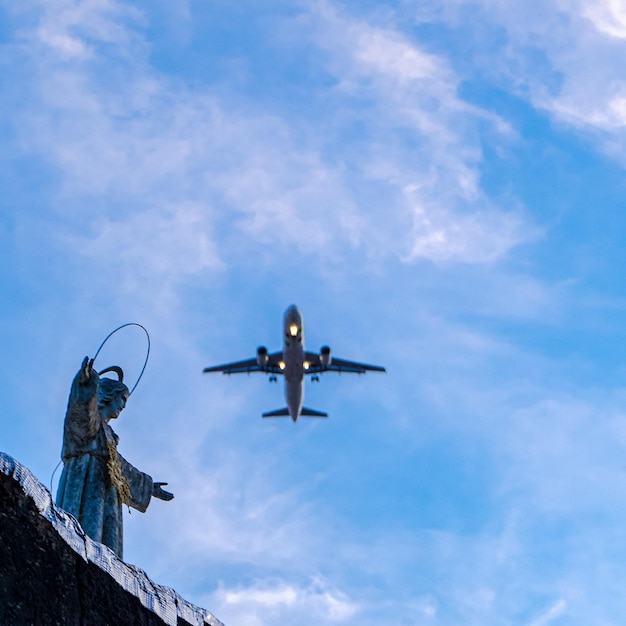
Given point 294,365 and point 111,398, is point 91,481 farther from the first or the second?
point 294,365

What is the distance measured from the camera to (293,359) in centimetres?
6438

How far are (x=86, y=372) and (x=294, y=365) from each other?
56.9m

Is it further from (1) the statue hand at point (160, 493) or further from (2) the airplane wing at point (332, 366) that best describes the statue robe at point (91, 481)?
(2) the airplane wing at point (332, 366)

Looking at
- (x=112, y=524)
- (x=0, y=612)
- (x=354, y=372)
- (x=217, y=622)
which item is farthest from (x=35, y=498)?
(x=354, y=372)

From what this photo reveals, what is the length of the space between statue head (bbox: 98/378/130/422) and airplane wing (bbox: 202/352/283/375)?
57.9 m

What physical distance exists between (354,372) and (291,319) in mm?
10573

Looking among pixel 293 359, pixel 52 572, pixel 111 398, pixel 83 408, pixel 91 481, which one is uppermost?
pixel 293 359

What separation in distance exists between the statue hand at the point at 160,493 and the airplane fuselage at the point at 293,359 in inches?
1983

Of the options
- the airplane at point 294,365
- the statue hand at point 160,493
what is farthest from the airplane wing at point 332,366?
the statue hand at point 160,493

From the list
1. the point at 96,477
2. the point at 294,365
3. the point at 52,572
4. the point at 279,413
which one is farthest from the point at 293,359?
the point at 52,572

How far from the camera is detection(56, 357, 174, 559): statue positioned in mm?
9000

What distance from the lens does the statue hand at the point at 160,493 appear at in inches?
399

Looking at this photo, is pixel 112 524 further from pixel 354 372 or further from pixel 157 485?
pixel 354 372

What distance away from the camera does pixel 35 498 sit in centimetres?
482
